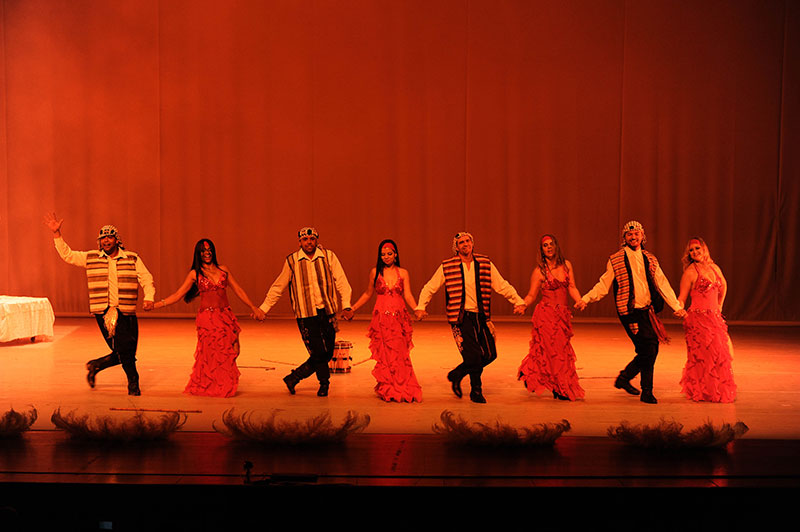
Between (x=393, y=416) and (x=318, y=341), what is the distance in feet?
3.69

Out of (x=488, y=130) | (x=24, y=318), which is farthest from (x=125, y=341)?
(x=488, y=130)

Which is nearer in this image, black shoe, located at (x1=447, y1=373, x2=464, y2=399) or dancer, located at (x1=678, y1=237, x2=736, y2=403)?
dancer, located at (x1=678, y1=237, x2=736, y2=403)

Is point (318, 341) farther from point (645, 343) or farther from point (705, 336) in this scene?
point (705, 336)

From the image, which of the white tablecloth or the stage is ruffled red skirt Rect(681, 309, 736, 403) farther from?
the white tablecloth

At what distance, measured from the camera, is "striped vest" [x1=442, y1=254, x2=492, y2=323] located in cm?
680

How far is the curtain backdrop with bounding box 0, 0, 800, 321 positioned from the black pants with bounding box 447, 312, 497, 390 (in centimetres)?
679

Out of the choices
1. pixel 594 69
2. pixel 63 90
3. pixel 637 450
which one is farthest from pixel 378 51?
pixel 637 450

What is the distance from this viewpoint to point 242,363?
29.3 feet

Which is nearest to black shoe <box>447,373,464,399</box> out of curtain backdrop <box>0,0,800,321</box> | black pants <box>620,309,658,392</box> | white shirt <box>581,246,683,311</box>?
white shirt <box>581,246,683,311</box>

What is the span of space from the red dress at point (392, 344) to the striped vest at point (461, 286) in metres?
0.37

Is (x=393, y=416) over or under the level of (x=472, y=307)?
under

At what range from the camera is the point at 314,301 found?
22.9ft

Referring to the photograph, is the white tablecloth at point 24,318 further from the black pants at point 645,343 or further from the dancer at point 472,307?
the black pants at point 645,343

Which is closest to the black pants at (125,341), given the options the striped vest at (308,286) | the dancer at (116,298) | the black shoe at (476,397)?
the dancer at (116,298)
